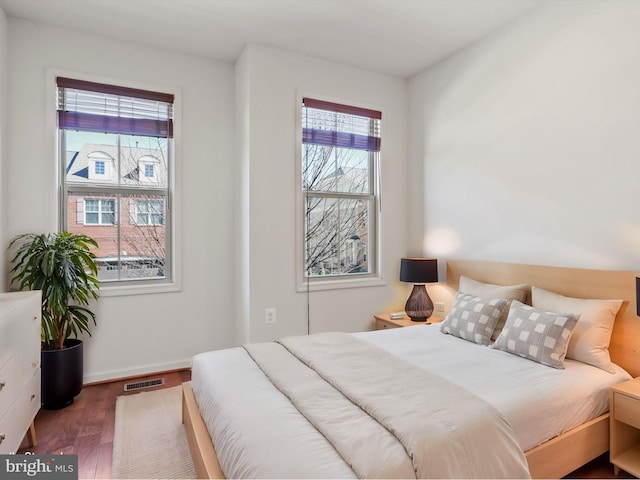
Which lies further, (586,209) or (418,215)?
(418,215)

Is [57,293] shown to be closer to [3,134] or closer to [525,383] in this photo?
[3,134]

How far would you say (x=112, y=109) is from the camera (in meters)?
3.17

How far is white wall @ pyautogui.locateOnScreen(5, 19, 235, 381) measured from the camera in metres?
2.87

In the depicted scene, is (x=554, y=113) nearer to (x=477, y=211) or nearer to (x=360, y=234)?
(x=477, y=211)

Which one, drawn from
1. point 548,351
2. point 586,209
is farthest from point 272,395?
point 586,209

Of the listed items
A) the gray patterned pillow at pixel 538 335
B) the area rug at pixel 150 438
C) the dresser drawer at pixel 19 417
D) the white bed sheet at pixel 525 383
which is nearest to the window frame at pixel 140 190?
the area rug at pixel 150 438

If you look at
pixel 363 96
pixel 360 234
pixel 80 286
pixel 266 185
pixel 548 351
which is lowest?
pixel 548 351

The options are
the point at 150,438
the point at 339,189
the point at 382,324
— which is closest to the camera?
the point at 150,438

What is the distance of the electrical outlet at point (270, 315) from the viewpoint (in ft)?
10.8

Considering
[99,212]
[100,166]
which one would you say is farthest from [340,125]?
[99,212]

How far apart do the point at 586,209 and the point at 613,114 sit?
60cm

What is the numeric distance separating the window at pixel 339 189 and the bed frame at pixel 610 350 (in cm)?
110

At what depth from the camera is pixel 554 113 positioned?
2648 mm

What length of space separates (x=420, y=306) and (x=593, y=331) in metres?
1.43
